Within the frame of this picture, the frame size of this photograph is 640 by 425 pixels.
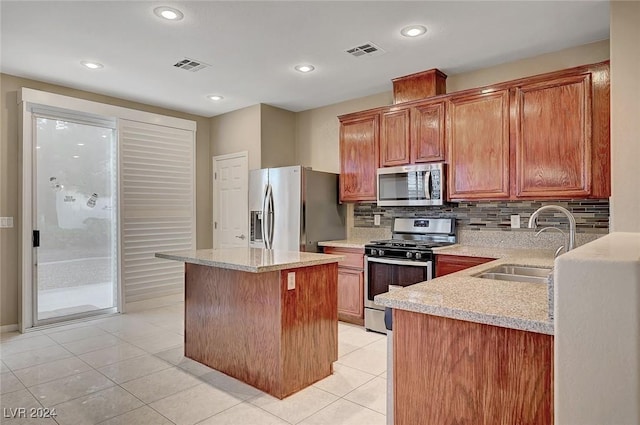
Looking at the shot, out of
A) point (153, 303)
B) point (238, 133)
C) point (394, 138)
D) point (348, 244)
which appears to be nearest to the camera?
point (394, 138)

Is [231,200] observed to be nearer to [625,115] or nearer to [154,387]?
[154,387]

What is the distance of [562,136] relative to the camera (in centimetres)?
305

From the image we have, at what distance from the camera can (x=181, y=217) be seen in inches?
209

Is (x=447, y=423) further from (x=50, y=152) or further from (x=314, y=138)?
(x=50, y=152)

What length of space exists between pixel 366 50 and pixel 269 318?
7.72 ft

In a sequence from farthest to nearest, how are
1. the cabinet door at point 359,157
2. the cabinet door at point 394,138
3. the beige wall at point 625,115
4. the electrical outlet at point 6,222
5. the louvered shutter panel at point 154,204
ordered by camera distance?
the louvered shutter panel at point 154,204, the cabinet door at point 359,157, the cabinet door at point 394,138, the electrical outlet at point 6,222, the beige wall at point 625,115

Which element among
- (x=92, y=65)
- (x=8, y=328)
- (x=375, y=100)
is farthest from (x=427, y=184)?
(x=8, y=328)

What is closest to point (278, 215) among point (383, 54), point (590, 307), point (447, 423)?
point (383, 54)

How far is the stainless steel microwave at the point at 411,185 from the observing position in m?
3.71

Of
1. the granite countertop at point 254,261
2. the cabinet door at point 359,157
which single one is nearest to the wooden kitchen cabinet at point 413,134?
the cabinet door at point 359,157

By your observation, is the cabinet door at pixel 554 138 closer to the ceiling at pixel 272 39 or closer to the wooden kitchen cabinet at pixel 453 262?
the ceiling at pixel 272 39

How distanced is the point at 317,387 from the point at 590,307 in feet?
6.78

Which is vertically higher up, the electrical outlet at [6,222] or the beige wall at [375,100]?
the beige wall at [375,100]

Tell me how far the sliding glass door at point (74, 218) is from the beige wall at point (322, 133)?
2.36m
